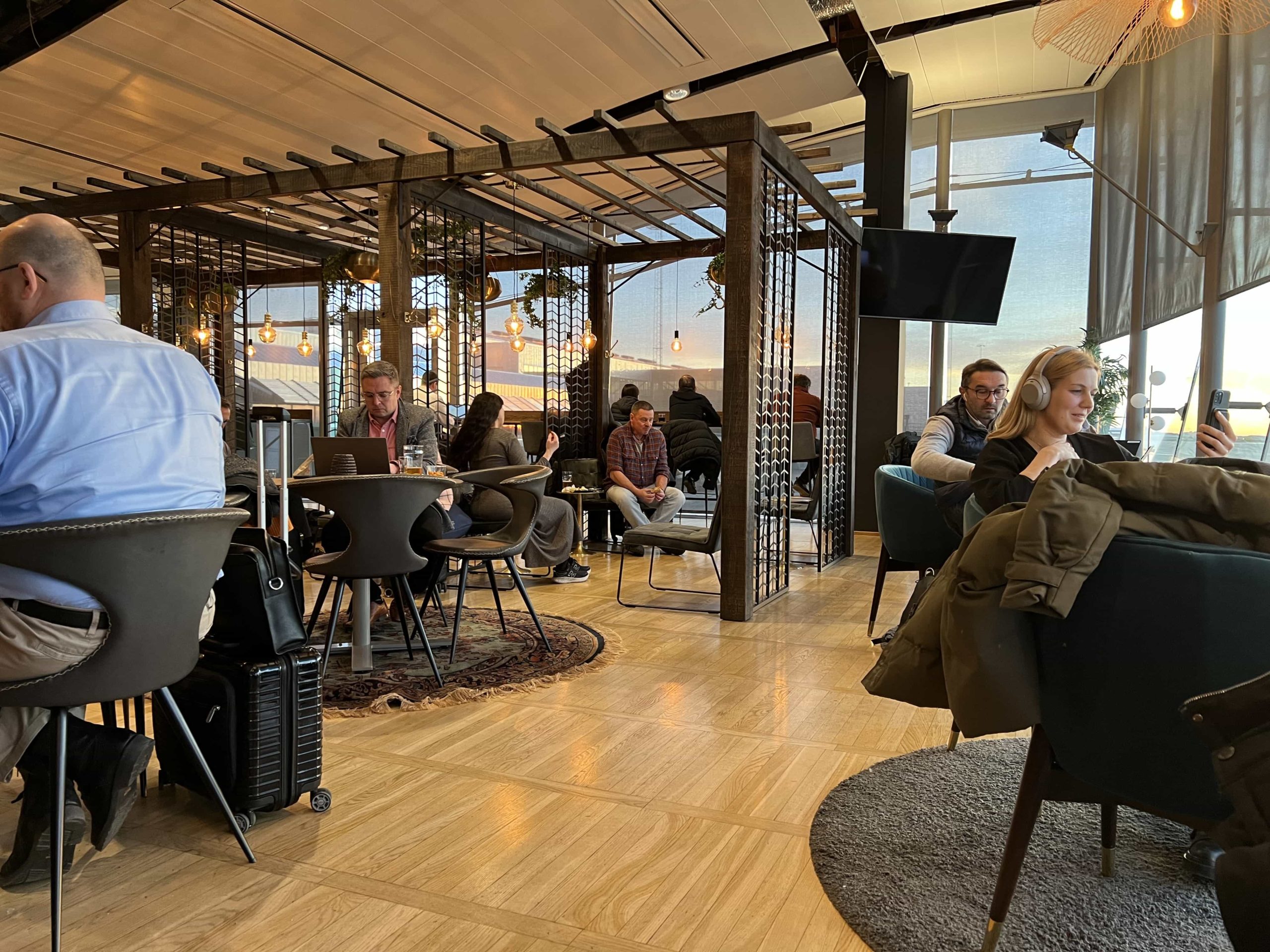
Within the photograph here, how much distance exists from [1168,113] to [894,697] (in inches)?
378

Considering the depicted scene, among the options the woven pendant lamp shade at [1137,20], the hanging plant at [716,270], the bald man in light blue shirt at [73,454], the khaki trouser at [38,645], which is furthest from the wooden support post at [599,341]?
the khaki trouser at [38,645]

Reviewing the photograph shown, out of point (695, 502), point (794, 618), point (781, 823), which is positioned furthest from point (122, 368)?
point (695, 502)

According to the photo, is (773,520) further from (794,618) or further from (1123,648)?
(1123,648)

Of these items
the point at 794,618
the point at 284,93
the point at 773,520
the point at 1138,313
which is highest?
the point at 284,93

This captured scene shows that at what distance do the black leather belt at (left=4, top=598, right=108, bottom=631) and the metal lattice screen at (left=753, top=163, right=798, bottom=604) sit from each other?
408 centimetres

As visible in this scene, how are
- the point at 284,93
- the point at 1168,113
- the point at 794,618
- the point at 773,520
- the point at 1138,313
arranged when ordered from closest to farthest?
the point at 794,618 → the point at 773,520 → the point at 284,93 → the point at 1168,113 → the point at 1138,313

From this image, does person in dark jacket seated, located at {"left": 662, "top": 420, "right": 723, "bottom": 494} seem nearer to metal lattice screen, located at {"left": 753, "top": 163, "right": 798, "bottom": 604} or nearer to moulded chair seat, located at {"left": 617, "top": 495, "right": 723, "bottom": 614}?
metal lattice screen, located at {"left": 753, "top": 163, "right": 798, "bottom": 604}

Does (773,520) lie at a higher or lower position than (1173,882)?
higher

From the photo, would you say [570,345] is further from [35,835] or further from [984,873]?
[984,873]

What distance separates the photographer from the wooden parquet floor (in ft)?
6.61

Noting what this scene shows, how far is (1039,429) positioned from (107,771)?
10.0 feet

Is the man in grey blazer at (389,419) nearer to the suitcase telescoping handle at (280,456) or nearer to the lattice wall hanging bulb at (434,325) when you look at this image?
the suitcase telescoping handle at (280,456)

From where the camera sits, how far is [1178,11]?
388 centimetres

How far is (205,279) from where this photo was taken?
13.5m
